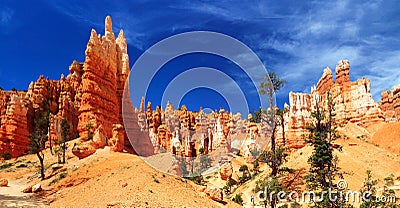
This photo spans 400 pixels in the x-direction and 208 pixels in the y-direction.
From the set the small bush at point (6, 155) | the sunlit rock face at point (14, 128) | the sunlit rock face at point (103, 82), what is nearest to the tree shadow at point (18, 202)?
the sunlit rock face at point (103, 82)

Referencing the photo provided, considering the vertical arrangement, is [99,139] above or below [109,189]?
above

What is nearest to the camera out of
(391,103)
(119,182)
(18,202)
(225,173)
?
(18,202)

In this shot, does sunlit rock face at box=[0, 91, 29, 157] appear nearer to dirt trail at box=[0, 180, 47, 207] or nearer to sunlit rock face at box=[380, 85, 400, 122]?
dirt trail at box=[0, 180, 47, 207]

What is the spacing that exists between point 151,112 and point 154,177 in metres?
85.8

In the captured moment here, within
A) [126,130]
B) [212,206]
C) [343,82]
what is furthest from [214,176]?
[343,82]

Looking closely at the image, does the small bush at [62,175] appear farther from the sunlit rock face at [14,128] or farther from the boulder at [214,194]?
the sunlit rock face at [14,128]

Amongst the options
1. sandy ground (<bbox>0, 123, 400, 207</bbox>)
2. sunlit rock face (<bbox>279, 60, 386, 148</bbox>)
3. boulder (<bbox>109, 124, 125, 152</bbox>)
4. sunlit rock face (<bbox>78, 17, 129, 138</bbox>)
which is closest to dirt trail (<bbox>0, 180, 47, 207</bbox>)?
sandy ground (<bbox>0, 123, 400, 207</bbox>)

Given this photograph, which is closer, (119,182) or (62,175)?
(119,182)

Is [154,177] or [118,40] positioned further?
[118,40]

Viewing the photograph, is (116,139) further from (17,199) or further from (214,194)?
(214,194)

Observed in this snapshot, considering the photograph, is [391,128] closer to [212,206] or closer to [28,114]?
[212,206]

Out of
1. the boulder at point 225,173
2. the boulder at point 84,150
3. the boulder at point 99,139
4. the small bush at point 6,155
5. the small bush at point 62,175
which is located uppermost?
the boulder at point 99,139

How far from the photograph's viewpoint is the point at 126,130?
62.2 m

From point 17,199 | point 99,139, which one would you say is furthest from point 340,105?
point 17,199
